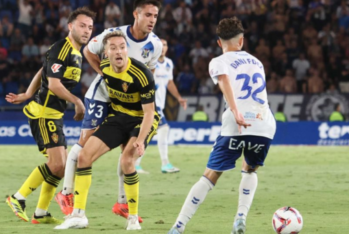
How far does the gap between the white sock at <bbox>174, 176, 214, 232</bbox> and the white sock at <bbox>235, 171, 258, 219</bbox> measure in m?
0.43

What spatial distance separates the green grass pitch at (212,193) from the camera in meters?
8.27

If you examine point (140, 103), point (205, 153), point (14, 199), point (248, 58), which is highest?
point (248, 58)

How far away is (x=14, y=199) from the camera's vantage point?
870cm

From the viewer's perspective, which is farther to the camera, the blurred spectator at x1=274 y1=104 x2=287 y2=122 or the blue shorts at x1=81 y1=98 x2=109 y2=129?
the blurred spectator at x1=274 y1=104 x2=287 y2=122

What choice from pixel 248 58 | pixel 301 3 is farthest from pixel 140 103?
pixel 301 3

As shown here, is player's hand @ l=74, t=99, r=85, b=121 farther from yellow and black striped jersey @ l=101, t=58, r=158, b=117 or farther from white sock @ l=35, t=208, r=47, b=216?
white sock @ l=35, t=208, r=47, b=216

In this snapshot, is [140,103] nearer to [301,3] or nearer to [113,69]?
[113,69]

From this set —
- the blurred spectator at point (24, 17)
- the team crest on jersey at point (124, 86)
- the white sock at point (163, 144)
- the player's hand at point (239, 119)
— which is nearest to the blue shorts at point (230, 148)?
the player's hand at point (239, 119)

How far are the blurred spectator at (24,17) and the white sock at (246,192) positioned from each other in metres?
19.1

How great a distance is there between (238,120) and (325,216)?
2.51m

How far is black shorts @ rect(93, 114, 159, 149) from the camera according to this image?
8062mm

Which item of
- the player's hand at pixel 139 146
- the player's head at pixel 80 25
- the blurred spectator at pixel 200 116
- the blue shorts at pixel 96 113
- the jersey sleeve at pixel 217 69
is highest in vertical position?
the player's head at pixel 80 25

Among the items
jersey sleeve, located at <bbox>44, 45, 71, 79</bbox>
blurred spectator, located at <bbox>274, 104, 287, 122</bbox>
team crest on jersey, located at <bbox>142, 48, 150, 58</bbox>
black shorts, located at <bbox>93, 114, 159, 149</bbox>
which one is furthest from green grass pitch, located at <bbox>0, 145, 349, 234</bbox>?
blurred spectator, located at <bbox>274, 104, 287, 122</bbox>

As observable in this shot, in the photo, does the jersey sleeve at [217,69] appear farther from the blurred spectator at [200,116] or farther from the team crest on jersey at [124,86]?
the blurred spectator at [200,116]
